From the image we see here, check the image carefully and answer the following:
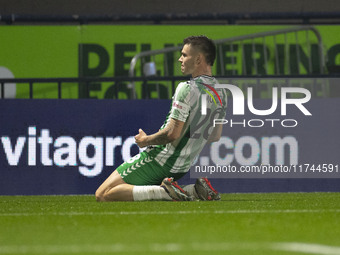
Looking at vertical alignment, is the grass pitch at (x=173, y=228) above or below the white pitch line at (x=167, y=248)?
below

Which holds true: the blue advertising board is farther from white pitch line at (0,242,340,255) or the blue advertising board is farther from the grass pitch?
white pitch line at (0,242,340,255)

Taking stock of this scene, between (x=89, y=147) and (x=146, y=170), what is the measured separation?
55.3 inches

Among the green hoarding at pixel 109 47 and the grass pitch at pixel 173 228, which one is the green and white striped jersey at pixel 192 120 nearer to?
the grass pitch at pixel 173 228

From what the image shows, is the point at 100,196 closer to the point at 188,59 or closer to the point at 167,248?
the point at 188,59

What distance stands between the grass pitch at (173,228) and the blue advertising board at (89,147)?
5.66 feet

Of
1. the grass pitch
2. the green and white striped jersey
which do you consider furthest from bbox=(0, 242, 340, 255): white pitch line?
the green and white striped jersey

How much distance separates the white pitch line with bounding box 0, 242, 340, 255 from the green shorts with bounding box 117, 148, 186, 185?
3.30 m

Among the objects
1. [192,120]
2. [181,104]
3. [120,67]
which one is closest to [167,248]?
[181,104]

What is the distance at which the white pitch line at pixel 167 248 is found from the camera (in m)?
3.33

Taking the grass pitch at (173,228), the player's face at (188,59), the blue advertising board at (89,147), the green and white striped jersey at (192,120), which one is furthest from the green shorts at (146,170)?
the blue advertising board at (89,147)

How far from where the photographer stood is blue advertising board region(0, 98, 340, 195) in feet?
26.8
